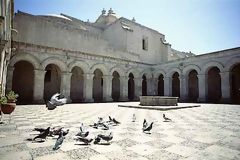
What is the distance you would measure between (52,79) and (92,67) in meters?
5.26

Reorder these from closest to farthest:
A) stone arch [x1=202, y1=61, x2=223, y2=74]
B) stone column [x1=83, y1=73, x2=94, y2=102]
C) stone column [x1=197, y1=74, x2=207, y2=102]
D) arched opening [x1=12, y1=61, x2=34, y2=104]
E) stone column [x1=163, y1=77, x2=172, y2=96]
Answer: arched opening [x1=12, y1=61, x2=34, y2=104], stone arch [x1=202, y1=61, x2=223, y2=74], stone column [x1=83, y1=73, x2=94, y2=102], stone column [x1=197, y1=74, x2=207, y2=102], stone column [x1=163, y1=77, x2=172, y2=96]

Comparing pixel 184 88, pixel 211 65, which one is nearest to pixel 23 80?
pixel 184 88

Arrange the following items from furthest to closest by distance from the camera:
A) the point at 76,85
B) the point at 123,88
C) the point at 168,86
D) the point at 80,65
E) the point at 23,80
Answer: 1. the point at 168,86
2. the point at 123,88
3. the point at 76,85
4. the point at 23,80
5. the point at 80,65

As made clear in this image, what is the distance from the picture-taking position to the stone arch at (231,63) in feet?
55.1

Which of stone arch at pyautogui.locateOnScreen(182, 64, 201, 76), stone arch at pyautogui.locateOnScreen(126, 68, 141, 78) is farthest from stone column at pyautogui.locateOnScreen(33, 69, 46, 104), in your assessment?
stone arch at pyautogui.locateOnScreen(182, 64, 201, 76)

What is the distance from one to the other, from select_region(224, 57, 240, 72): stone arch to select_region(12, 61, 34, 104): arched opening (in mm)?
20768

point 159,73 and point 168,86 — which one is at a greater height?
point 159,73

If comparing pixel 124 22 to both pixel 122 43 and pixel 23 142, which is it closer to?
pixel 122 43

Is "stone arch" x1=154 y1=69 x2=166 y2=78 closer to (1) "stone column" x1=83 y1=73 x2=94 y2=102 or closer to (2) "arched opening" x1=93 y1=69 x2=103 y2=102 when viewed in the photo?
(2) "arched opening" x1=93 y1=69 x2=103 y2=102

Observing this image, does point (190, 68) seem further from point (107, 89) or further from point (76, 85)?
point (76, 85)

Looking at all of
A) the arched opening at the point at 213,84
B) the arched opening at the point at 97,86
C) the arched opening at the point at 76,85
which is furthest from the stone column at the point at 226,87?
the arched opening at the point at 76,85

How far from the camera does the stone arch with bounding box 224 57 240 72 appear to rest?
55.1 ft

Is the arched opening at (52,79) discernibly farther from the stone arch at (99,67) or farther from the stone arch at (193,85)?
the stone arch at (193,85)

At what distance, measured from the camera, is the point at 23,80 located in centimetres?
1814
